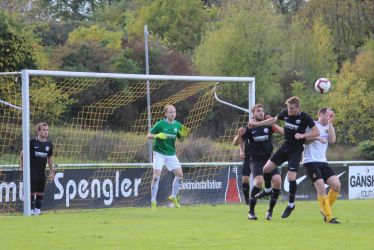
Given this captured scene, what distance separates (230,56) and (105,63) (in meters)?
12.0

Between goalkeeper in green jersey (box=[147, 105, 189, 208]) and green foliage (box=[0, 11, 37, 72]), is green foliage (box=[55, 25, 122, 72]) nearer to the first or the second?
green foliage (box=[0, 11, 37, 72])

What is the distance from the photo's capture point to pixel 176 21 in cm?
7006

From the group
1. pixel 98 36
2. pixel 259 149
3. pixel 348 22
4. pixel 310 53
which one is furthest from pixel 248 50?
pixel 259 149

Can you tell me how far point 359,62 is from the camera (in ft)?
195

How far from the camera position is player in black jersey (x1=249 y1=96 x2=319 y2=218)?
14.7m

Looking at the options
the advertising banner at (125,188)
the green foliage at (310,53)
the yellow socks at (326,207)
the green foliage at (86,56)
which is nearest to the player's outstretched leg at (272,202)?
the yellow socks at (326,207)

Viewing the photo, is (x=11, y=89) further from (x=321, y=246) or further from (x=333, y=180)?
(x=321, y=246)

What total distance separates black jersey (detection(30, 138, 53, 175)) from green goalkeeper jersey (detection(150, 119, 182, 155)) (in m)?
2.27

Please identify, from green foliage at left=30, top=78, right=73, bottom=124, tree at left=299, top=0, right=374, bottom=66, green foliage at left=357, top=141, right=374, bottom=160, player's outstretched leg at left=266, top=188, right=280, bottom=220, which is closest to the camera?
player's outstretched leg at left=266, top=188, right=280, bottom=220

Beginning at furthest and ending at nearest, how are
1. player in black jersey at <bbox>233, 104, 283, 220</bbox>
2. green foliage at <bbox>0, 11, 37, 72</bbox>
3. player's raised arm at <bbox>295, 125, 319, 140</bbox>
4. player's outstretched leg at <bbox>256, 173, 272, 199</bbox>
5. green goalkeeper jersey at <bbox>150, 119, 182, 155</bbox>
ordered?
green foliage at <bbox>0, 11, 37, 72</bbox>
green goalkeeper jersey at <bbox>150, 119, 182, 155</bbox>
player's outstretched leg at <bbox>256, 173, 272, 199</bbox>
player in black jersey at <bbox>233, 104, 283, 220</bbox>
player's raised arm at <bbox>295, 125, 319, 140</bbox>

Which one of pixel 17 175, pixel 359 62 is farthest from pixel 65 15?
pixel 17 175

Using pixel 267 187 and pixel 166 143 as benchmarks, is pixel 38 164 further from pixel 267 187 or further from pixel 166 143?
pixel 267 187

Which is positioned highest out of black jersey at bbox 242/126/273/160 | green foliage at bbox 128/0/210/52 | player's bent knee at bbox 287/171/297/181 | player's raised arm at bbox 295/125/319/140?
green foliage at bbox 128/0/210/52

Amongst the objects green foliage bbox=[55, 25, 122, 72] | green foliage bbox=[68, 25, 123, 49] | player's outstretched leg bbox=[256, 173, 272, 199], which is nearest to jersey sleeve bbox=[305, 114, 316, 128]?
player's outstretched leg bbox=[256, 173, 272, 199]
